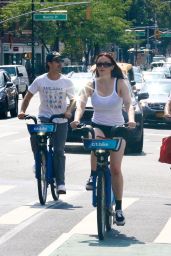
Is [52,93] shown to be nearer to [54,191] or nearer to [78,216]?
[54,191]

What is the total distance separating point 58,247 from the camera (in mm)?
9891

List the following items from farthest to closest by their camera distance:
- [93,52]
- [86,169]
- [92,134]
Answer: [93,52] < [86,169] < [92,134]

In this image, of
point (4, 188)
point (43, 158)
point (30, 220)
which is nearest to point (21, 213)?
point (30, 220)

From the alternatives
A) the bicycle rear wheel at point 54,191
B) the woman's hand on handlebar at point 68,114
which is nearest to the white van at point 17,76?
the bicycle rear wheel at point 54,191

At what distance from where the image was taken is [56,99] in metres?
13.4

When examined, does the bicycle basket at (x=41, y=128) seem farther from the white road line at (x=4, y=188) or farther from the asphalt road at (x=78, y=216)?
the white road line at (x=4, y=188)

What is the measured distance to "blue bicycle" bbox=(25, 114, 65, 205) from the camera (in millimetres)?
13102

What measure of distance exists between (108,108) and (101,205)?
1.21m

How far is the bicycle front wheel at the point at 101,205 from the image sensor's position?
33.3 ft

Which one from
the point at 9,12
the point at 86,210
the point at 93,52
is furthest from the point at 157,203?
the point at 93,52

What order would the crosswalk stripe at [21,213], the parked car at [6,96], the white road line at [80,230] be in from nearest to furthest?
the white road line at [80,230]
the crosswalk stripe at [21,213]
the parked car at [6,96]

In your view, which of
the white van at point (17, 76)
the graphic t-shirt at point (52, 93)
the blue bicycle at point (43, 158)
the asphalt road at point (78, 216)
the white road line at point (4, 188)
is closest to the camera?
the asphalt road at point (78, 216)

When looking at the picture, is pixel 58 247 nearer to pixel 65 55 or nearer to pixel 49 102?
pixel 49 102

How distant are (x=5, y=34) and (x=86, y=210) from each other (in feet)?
280
